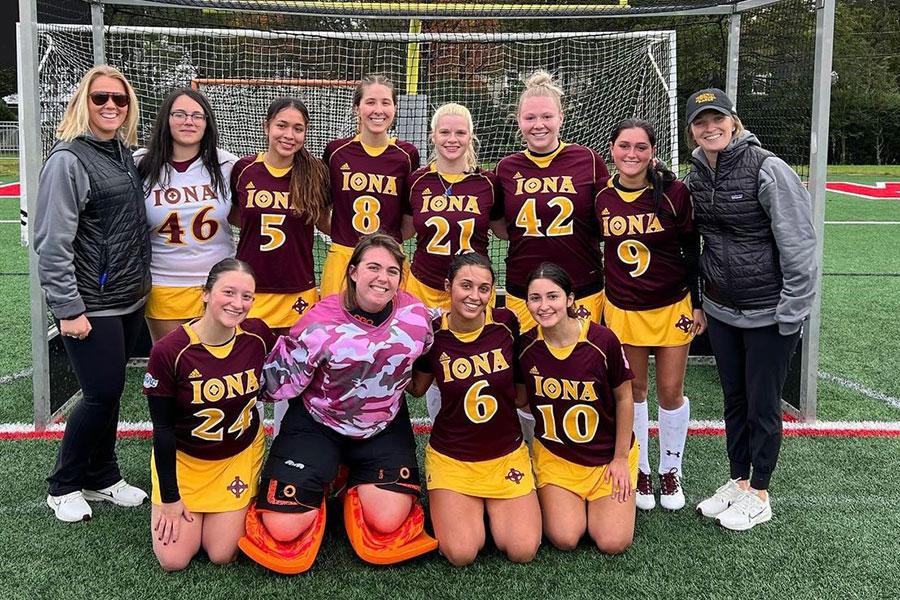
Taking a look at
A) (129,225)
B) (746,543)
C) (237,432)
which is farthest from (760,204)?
(129,225)

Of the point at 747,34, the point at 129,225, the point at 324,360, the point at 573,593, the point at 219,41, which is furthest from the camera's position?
the point at 219,41

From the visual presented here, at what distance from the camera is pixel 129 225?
3.13 m

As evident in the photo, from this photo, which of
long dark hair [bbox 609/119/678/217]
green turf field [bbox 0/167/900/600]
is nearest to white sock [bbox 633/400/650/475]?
green turf field [bbox 0/167/900/600]

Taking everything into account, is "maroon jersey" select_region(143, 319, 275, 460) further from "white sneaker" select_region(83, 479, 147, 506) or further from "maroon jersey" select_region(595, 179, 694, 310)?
"maroon jersey" select_region(595, 179, 694, 310)

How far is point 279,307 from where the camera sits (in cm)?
356

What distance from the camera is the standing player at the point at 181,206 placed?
3260 millimetres

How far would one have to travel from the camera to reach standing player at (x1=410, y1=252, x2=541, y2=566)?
116 inches

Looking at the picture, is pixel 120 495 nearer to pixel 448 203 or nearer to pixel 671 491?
pixel 448 203

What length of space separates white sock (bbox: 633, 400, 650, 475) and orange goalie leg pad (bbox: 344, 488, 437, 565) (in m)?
1.08

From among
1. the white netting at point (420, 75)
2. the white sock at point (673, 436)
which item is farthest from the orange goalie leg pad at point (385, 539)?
the white netting at point (420, 75)

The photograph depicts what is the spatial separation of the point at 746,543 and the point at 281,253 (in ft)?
7.76

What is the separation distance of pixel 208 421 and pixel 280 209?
107cm

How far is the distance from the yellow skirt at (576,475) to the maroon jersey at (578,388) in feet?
0.09

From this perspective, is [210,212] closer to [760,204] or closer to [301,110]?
[301,110]
